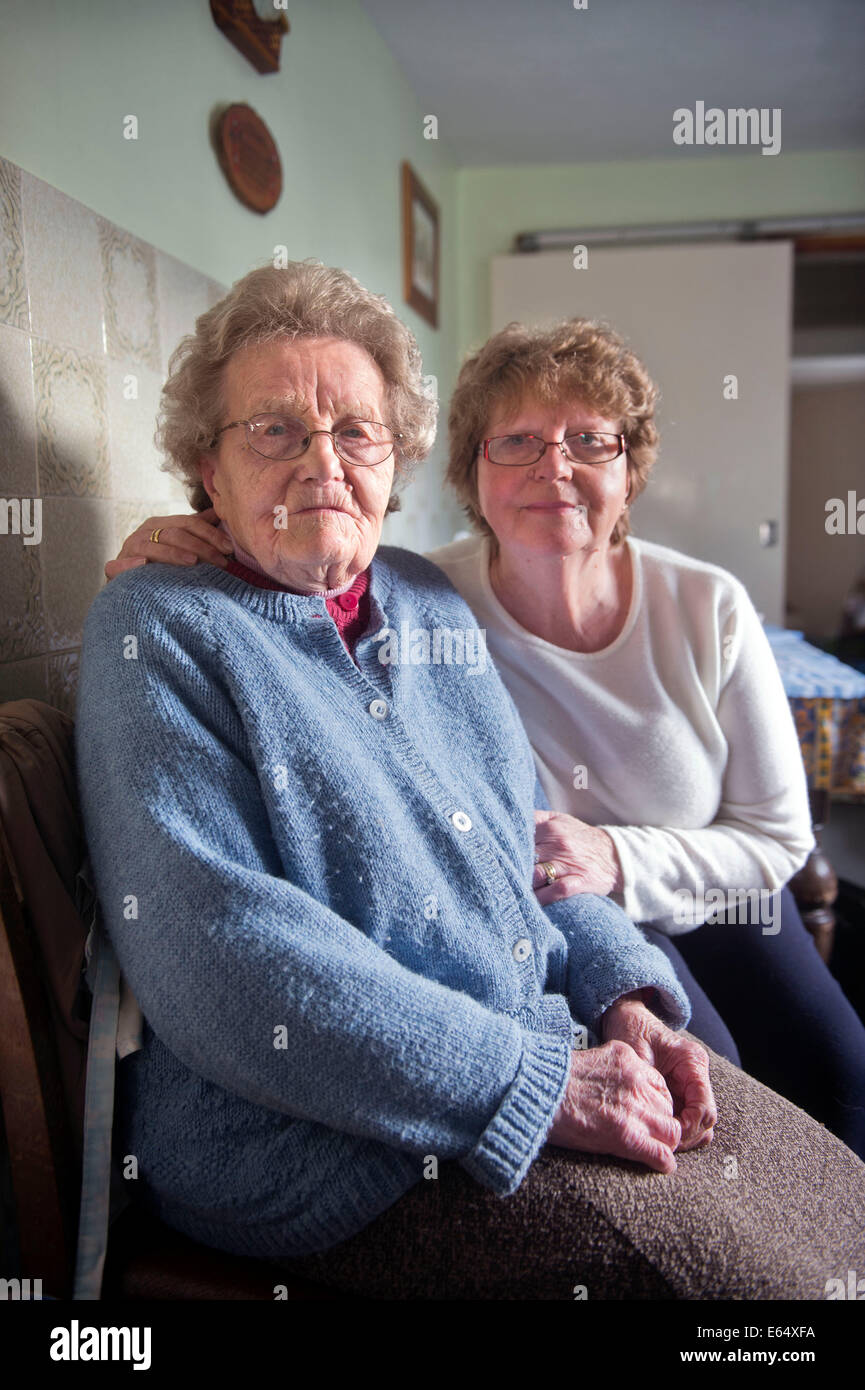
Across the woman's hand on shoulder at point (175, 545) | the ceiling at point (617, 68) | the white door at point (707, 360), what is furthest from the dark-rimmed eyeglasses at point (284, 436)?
the white door at point (707, 360)

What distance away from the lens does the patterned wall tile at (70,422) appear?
114 centimetres

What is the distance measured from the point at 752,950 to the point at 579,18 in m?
2.69

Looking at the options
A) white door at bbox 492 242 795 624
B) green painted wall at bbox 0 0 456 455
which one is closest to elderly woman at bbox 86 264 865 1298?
green painted wall at bbox 0 0 456 455

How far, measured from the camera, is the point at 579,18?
272cm

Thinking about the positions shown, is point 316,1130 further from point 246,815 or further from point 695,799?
point 695,799

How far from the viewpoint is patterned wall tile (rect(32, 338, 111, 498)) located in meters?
1.14

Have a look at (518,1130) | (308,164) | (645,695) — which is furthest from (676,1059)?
(308,164)

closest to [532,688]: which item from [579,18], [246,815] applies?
[246,815]

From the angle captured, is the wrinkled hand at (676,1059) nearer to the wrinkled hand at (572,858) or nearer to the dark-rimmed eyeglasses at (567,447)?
the wrinkled hand at (572,858)

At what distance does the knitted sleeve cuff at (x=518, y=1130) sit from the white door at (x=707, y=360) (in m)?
3.36

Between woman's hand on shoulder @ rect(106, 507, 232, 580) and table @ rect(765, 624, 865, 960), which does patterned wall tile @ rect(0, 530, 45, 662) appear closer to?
woman's hand on shoulder @ rect(106, 507, 232, 580)
